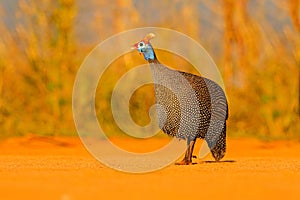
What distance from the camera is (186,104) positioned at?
7.95 m

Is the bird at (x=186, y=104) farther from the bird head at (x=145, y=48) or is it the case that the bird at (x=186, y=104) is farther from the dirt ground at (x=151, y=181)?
the dirt ground at (x=151, y=181)

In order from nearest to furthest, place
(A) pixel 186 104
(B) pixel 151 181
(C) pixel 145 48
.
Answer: (B) pixel 151 181 < (A) pixel 186 104 < (C) pixel 145 48

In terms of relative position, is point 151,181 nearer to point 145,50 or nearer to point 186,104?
point 186,104

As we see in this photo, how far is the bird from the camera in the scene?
25.9 ft

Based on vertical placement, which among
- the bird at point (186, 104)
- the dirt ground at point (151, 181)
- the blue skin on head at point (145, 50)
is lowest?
the dirt ground at point (151, 181)

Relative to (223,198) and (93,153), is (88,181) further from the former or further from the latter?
(93,153)

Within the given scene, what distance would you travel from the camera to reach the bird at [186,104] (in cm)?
790

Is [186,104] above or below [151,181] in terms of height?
above

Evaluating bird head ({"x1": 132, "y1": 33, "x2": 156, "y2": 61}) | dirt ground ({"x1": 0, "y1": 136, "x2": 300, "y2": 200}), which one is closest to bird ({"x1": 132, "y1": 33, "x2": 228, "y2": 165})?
bird head ({"x1": 132, "y1": 33, "x2": 156, "y2": 61})

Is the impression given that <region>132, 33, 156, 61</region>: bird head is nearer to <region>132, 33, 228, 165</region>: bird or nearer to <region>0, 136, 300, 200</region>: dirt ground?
<region>132, 33, 228, 165</region>: bird

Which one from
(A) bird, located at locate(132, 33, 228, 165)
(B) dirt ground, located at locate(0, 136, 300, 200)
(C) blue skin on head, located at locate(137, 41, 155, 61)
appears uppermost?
(C) blue skin on head, located at locate(137, 41, 155, 61)

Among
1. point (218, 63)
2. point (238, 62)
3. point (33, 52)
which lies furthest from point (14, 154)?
point (238, 62)

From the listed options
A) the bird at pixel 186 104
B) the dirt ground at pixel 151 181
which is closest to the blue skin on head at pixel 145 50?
the bird at pixel 186 104

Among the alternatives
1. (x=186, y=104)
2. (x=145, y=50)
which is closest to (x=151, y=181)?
(x=186, y=104)
